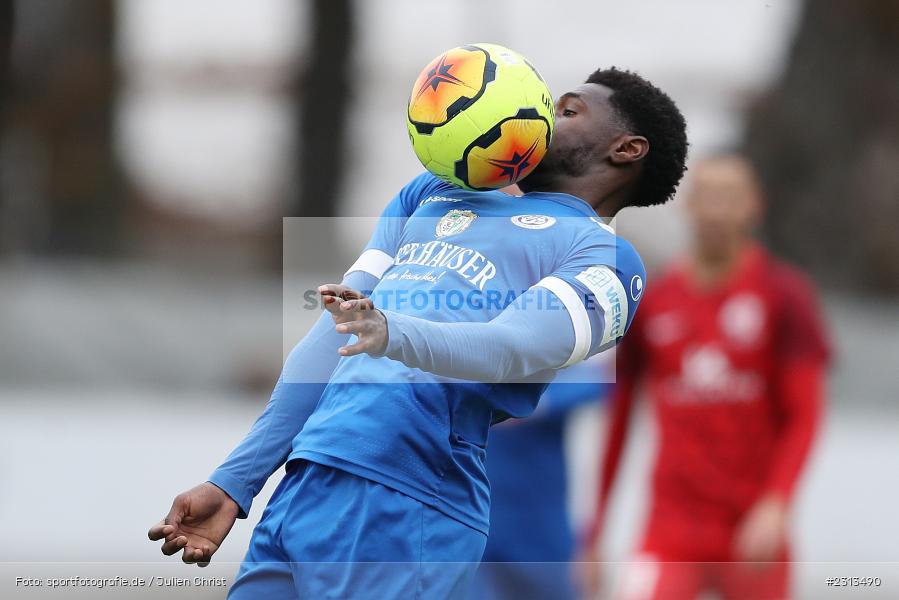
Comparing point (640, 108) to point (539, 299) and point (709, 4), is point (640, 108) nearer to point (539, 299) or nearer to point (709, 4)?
point (539, 299)

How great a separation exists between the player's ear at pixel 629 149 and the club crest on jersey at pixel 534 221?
0.29 metres

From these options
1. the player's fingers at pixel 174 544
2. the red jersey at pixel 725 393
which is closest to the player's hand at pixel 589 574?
the red jersey at pixel 725 393

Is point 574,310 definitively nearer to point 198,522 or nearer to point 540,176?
point 540,176

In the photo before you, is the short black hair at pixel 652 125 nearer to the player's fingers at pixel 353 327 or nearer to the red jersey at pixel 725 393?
the player's fingers at pixel 353 327

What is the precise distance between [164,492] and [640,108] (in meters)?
4.41

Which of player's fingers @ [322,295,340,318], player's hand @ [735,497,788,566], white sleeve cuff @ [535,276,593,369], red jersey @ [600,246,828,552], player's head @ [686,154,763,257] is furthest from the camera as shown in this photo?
player's head @ [686,154,763,257]

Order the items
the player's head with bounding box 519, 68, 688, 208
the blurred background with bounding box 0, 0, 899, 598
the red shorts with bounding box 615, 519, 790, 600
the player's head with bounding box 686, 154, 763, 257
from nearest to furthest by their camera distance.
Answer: the player's head with bounding box 519, 68, 688, 208, the red shorts with bounding box 615, 519, 790, 600, the player's head with bounding box 686, 154, 763, 257, the blurred background with bounding box 0, 0, 899, 598

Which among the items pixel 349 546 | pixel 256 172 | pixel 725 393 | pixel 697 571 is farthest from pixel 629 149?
pixel 256 172

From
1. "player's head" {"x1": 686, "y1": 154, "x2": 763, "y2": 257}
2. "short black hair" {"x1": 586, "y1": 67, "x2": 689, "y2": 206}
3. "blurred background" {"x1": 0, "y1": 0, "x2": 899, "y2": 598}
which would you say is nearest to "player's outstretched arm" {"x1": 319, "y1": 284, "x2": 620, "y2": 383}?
"short black hair" {"x1": 586, "y1": 67, "x2": 689, "y2": 206}

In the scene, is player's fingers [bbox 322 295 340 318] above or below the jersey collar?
below

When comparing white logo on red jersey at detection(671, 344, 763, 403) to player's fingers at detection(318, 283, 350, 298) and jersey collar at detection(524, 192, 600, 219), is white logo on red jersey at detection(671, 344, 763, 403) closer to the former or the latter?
jersey collar at detection(524, 192, 600, 219)

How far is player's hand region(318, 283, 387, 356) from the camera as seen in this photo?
237 cm

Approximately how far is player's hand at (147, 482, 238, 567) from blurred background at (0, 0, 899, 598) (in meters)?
4.46

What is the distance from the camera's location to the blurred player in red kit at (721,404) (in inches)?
199
